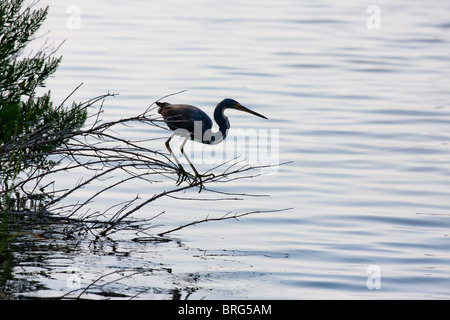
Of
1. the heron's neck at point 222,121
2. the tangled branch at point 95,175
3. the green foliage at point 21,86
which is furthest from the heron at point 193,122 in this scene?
the green foliage at point 21,86

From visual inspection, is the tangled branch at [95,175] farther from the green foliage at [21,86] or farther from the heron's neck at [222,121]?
the heron's neck at [222,121]

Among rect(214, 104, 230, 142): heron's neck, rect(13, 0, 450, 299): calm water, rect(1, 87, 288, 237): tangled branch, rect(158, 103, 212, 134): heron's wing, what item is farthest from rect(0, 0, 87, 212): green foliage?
rect(214, 104, 230, 142): heron's neck

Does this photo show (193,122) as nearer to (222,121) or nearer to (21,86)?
(222,121)

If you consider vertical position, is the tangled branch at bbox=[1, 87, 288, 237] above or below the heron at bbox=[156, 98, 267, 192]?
below

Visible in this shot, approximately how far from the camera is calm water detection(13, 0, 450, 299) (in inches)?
269

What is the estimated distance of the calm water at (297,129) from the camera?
22.4 feet

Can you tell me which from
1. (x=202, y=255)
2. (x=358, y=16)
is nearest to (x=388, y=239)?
(x=202, y=255)

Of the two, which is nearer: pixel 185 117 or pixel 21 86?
pixel 21 86

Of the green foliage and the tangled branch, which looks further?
the green foliage

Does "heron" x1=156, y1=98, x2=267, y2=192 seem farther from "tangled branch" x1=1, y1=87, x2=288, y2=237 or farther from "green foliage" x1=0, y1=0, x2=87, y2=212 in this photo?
"green foliage" x1=0, y1=0, x2=87, y2=212

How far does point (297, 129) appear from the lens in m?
12.0

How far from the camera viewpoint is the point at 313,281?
269 inches

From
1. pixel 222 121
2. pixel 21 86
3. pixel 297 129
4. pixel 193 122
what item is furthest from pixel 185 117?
pixel 297 129

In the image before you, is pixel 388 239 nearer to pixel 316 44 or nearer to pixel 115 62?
pixel 115 62
